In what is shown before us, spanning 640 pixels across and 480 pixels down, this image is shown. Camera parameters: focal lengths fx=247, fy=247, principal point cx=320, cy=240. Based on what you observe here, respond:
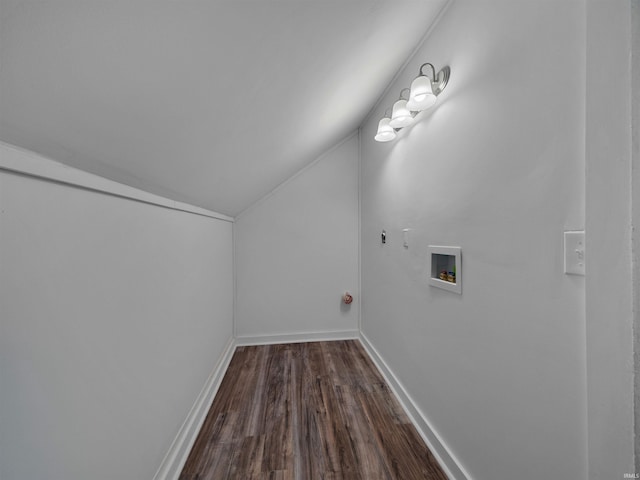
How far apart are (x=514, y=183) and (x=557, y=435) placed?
28.1 inches

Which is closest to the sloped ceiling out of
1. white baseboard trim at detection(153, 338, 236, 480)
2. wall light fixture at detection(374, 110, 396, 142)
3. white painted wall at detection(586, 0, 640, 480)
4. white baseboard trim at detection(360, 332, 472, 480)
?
wall light fixture at detection(374, 110, 396, 142)

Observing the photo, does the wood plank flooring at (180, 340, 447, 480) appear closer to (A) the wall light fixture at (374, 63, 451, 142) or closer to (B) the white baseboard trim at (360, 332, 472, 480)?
(B) the white baseboard trim at (360, 332, 472, 480)

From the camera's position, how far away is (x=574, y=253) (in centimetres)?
62

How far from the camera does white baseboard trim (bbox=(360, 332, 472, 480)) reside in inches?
41.5

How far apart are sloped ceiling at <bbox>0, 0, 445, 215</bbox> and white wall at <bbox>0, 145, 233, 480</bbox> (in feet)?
0.34

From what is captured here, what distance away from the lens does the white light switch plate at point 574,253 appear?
60 centimetres

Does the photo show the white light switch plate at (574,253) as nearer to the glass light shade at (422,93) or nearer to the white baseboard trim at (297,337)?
the glass light shade at (422,93)

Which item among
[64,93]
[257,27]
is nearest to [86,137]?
[64,93]

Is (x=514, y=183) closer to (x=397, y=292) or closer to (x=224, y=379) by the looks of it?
(x=397, y=292)

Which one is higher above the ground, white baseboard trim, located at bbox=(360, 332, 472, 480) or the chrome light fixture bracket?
the chrome light fixture bracket

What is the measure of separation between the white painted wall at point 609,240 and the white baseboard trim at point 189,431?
136 centimetres

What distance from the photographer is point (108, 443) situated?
67cm

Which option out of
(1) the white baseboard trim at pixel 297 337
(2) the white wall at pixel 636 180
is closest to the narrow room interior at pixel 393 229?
(2) the white wall at pixel 636 180

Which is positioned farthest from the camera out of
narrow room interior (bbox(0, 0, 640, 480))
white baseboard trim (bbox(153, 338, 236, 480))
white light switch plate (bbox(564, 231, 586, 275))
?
white baseboard trim (bbox(153, 338, 236, 480))
